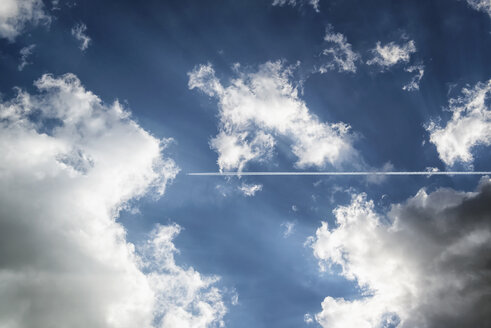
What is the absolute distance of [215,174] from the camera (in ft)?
218

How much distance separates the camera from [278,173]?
65.6 meters

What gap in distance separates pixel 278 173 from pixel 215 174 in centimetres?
1367
